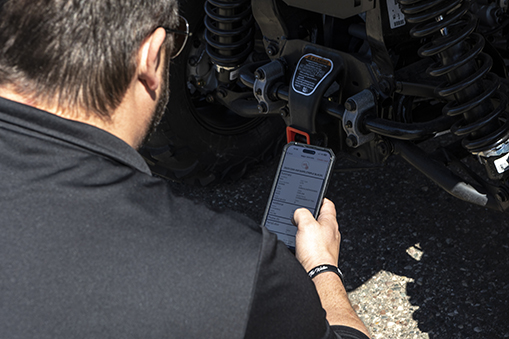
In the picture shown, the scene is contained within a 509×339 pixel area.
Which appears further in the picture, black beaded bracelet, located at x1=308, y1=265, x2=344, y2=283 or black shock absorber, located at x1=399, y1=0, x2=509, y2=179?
black shock absorber, located at x1=399, y1=0, x2=509, y2=179

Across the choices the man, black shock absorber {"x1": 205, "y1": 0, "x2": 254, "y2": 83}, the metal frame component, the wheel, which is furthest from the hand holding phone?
the wheel

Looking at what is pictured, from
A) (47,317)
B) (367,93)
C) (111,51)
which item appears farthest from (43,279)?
(367,93)

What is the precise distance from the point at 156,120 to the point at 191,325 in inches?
19.8

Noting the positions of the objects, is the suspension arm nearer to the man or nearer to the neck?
the man

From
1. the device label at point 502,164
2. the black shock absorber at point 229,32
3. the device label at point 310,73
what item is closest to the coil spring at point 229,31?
the black shock absorber at point 229,32

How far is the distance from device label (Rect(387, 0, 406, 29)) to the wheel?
2.96ft

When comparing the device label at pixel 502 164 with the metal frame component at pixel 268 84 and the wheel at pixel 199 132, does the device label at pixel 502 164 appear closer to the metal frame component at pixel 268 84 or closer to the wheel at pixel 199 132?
the metal frame component at pixel 268 84

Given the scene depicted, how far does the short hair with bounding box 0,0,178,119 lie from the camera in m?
0.94

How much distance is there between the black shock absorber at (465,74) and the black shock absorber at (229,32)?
79 centimetres

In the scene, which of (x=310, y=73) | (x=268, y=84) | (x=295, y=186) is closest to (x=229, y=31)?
(x=268, y=84)

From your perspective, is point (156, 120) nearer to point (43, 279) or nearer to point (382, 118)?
point (43, 279)

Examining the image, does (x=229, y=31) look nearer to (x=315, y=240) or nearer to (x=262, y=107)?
(x=262, y=107)

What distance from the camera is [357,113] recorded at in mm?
1881

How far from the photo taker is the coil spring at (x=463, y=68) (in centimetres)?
156
